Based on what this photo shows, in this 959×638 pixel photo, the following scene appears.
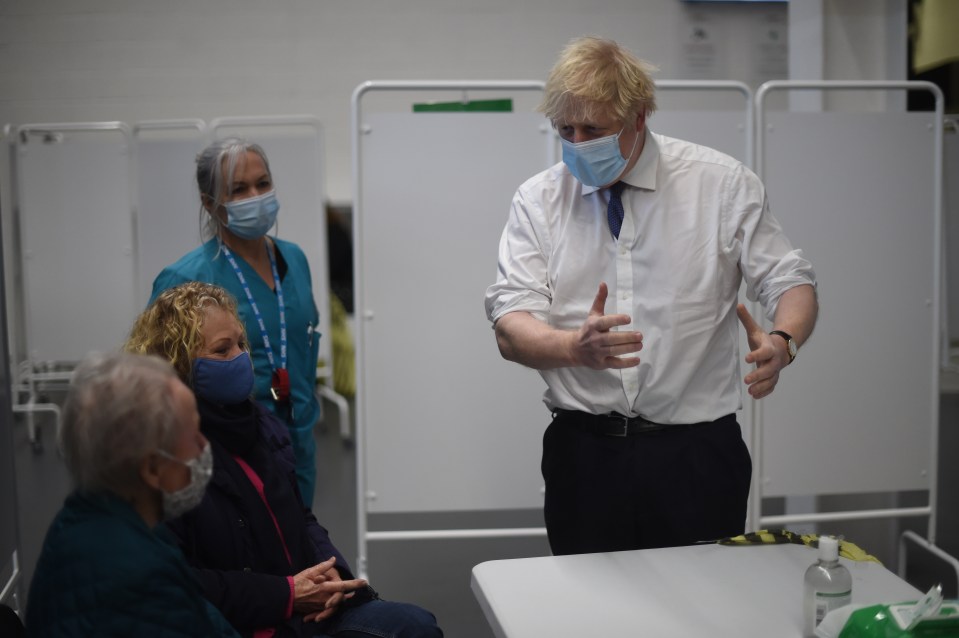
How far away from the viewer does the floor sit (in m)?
3.33

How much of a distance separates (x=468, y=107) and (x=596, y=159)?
4.27 ft

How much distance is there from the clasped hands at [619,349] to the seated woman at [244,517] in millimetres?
665

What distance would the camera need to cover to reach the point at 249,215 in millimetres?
2588

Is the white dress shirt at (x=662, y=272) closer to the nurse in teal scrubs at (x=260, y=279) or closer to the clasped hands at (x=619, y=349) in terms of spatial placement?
the clasped hands at (x=619, y=349)

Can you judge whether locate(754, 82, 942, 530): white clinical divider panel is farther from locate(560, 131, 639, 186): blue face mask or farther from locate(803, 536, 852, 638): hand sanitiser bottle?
locate(803, 536, 852, 638): hand sanitiser bottle

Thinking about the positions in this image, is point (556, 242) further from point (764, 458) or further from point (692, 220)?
point (764, 458)

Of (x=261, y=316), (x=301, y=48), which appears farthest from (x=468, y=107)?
(x=301, y=48)

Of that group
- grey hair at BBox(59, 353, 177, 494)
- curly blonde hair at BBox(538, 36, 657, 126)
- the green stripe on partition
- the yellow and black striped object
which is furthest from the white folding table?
the green stripe on partition

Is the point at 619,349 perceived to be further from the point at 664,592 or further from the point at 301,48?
the point at 301,48

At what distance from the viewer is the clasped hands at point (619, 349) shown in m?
1.61

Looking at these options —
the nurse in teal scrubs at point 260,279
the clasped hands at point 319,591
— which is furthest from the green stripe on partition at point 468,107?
the clasped hands at point 319,591

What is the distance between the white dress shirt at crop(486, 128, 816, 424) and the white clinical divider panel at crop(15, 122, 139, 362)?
3789 mm

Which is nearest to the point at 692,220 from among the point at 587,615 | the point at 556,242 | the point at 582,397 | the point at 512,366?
the point at 556,242

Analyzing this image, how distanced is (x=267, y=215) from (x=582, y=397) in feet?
3.76
